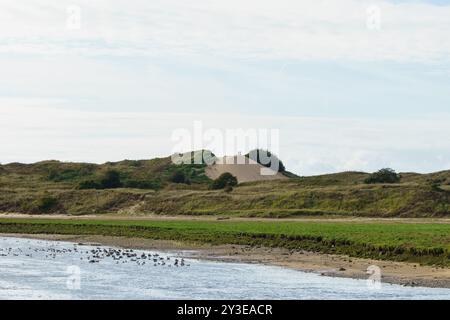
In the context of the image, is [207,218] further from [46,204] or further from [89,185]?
[89,185]

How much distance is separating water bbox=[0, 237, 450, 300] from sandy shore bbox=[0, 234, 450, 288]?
187cm

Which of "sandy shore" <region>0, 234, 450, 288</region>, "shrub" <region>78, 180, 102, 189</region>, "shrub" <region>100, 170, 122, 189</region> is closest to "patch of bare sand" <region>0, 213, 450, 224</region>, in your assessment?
"shrub" <region>78, 180, 102, 189</region>

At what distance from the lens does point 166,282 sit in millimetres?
46625

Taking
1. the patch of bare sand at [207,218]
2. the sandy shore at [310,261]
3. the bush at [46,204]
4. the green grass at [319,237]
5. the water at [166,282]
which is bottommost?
the water at [166,282]

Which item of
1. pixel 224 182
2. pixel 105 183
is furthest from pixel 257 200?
pixel 105 183

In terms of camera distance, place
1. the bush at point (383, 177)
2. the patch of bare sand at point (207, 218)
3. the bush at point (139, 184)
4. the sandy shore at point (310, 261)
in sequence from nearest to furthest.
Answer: the sandy shore at point (310, 261) → the patch of bare sand at point (207, 218) → the bush at point (383, 177) → the bush at point (139, 184)

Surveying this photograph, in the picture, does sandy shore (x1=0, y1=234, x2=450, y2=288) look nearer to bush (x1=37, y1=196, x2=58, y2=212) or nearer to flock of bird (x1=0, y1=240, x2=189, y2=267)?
flock of bird (x1=0, y1=240, x2=189, y2=267)

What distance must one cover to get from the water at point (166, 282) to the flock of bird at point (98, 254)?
0.17 metres

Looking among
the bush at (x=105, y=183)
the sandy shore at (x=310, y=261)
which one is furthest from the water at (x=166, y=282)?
the bush at (x=105, y=183)

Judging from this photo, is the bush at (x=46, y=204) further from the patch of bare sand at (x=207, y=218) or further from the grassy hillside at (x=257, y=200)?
the patch of bare sand at (x=207, y=218)

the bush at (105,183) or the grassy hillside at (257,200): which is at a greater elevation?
the bush at (105,183)

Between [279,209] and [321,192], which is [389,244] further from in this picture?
[321,192]

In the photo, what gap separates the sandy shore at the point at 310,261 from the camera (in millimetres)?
46750

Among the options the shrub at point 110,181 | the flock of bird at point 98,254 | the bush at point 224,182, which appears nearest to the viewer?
the flock of bird at point 98,254
